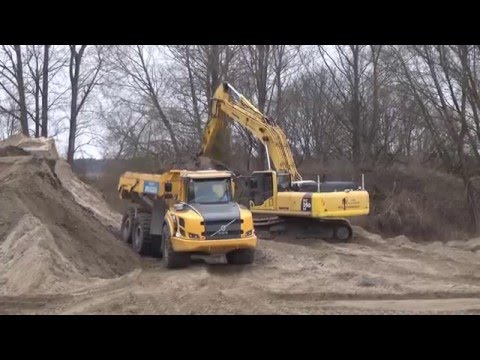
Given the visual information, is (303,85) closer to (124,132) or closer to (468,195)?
(124,132)

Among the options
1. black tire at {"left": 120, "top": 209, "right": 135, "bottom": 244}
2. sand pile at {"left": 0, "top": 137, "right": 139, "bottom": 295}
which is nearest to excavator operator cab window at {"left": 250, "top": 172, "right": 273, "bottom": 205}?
black tire at {"left": 120, "top": 209, "right": 135, "bottom": 244}

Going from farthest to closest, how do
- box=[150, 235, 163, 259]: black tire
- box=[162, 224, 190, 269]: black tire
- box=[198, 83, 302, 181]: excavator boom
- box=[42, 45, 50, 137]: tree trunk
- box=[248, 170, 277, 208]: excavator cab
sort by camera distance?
1. box=[42, 45, 50, 137]: tree trunk
2. box=[198, 83, 302, 181]: excavator boom
3. box=[248, 170, 277, 208]: excavator cab
4. box=[150, 235, 163, 259]: black tire
5. box=[162, 224, 190, 269]: black tire

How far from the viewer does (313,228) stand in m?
21.1

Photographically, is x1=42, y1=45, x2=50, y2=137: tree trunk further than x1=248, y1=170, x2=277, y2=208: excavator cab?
Yes

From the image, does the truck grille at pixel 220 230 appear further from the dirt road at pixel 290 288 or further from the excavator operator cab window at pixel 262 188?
the excavator operator cab window at pixel 262 188

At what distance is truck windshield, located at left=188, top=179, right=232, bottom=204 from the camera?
15.9 meters

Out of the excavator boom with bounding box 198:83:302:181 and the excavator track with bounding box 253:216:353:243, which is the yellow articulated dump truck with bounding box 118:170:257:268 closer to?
the excavator boom with bounding box 198:83:302:181

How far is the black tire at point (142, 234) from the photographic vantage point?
59.8ft

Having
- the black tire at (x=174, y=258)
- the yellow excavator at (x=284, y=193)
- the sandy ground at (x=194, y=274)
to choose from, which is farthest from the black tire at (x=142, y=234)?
the yellow excavator at (x=284, y=193)

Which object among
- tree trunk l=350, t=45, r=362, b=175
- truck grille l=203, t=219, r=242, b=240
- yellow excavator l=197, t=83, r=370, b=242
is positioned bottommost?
truck grille l=203, t=219, r=242, b=240

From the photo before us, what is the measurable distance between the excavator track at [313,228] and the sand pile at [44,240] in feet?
19.1

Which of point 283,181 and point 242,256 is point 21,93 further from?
point 242,256

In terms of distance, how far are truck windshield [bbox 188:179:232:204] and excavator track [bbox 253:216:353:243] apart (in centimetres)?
547

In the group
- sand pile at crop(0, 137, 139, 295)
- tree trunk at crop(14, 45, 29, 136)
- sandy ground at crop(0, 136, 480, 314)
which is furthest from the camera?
tree trunk at crop(14, 45, 29, 136)
